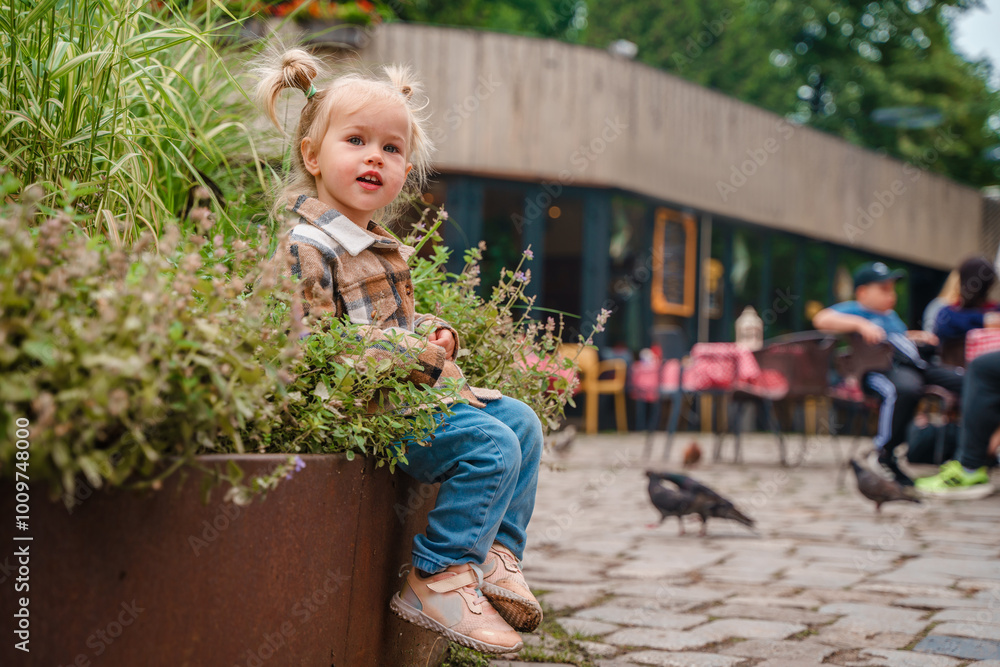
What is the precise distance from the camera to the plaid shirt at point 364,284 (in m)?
1.76

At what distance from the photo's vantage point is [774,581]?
3.38 meters

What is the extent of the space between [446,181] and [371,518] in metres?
9.98

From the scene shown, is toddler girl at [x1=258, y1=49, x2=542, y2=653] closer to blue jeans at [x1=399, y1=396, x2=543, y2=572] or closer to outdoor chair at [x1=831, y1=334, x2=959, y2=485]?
blue jeans at [x1=399, y1=396, x2=543, y2=572]

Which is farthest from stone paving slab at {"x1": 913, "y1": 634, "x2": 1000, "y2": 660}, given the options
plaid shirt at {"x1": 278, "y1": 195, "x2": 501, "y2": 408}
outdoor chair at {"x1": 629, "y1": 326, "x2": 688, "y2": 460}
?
outdoor chair at {"x1": 629, "y1": 326, "x2": 688, "y2": 460}

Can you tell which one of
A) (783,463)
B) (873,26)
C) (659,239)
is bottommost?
(783,463)

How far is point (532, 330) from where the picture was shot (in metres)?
2.31

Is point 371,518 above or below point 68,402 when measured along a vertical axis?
below

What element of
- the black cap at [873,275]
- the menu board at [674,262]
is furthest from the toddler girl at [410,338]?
the menu board at [674,262]

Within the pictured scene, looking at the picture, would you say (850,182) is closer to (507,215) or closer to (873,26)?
(507,215)

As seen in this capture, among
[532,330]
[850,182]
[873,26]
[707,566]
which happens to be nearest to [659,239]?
[850,182]

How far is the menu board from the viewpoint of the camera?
43.3ft

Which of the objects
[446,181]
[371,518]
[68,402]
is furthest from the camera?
[446,181]
